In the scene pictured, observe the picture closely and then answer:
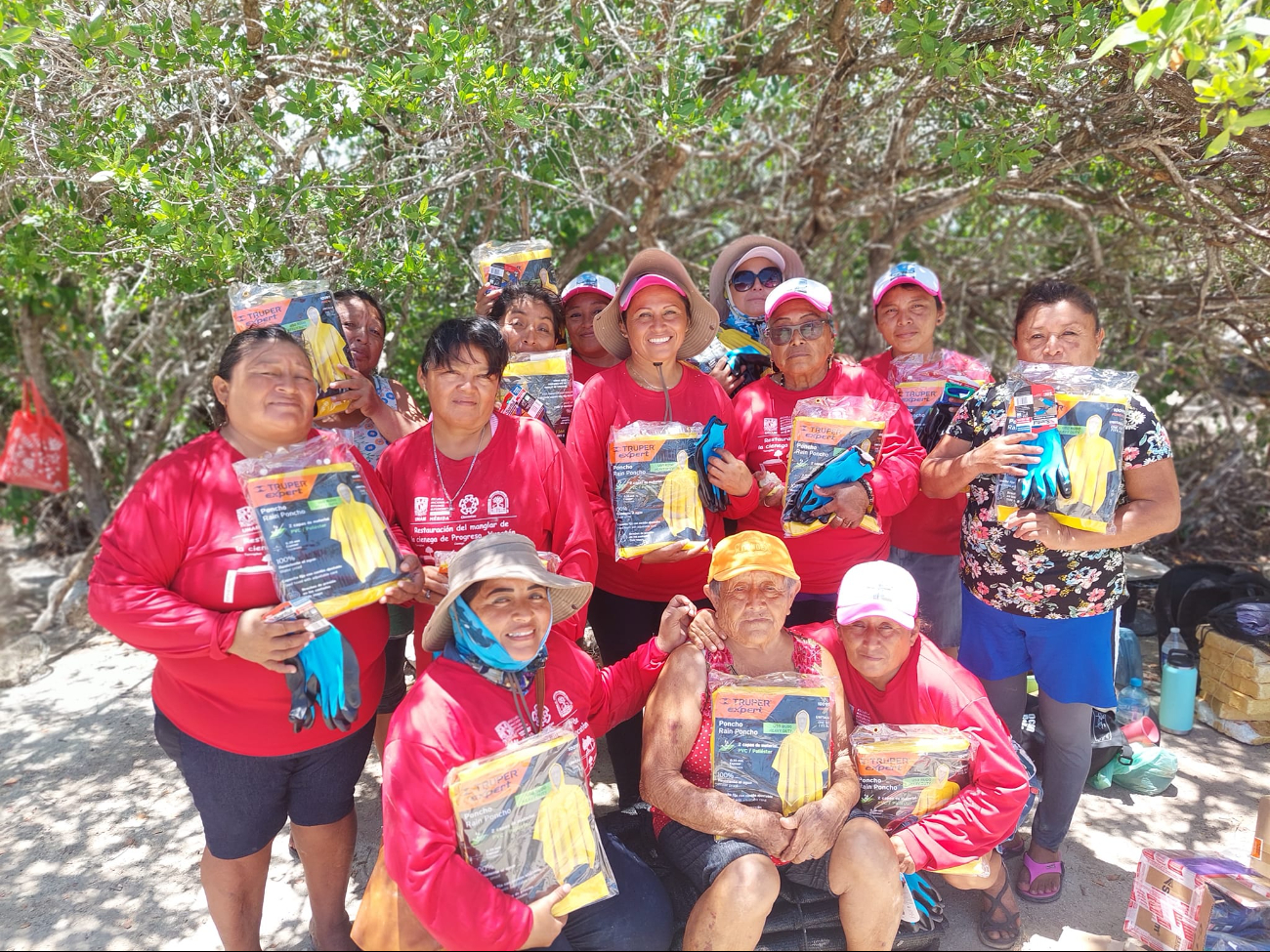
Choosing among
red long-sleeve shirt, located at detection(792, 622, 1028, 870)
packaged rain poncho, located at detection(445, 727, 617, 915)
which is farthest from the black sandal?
packaged rain poncho, located at detection(445, 727, 617, 915)

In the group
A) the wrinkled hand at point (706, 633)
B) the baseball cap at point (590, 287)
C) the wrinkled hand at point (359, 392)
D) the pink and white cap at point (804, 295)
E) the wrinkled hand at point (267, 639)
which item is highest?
the baseball cap at point (590, 287)

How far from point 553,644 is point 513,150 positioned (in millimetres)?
3258

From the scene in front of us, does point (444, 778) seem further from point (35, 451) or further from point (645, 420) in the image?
point (35, 451)

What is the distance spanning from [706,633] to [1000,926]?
62.3 inches

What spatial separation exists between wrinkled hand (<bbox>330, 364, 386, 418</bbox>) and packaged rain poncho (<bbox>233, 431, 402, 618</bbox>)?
0.52 meters

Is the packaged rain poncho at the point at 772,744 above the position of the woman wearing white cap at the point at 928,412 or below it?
below

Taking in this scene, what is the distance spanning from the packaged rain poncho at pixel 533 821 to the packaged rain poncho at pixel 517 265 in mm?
2230

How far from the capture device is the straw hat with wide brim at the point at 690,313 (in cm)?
357

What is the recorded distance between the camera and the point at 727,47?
577 centimetres

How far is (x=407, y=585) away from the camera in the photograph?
109 inches

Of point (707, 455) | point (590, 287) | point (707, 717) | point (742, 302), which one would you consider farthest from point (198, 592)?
point (742, 302)

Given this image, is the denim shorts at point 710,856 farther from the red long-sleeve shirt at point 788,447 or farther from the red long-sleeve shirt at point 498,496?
the red long-sleeve shirt at point 788,447

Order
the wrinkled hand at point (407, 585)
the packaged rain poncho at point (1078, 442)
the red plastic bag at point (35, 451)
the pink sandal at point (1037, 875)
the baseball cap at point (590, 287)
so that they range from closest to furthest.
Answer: the wrinkled hand at point (407, 585)
the packaged rain poncho at point (1078, 442)
the pink sandal at point (1037, 875)
the baseball cap at point (590, 287)
the red plastic bag at point (35, 451)

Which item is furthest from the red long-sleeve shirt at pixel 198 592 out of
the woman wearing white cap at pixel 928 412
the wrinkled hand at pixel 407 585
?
the woman wearing white cap at pixel 928 412
